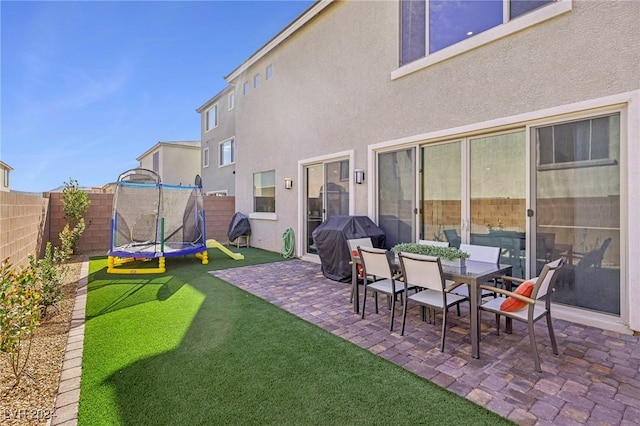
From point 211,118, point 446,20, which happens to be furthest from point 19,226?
point 211,118

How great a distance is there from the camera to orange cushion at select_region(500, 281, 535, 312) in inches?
113

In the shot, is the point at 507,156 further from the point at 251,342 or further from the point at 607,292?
the point at 251,342

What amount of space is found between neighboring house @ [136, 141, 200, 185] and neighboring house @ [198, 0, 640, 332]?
48.1ft

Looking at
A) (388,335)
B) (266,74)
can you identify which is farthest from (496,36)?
(266,74)

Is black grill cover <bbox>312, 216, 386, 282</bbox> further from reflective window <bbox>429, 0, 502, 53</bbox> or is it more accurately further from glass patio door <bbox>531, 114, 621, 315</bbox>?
reflective window <bbox>429, 0, 502, 53</bbox>

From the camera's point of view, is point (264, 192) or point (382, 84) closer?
point (382, 84)

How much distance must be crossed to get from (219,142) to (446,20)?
13735mm

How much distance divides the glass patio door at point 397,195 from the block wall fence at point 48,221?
6061 mm

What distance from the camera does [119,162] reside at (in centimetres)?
2981

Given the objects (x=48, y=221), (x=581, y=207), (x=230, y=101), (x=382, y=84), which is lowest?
(x=48, y=221)

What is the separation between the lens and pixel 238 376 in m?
2.68

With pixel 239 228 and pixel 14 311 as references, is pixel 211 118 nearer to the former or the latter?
pixel 239 228

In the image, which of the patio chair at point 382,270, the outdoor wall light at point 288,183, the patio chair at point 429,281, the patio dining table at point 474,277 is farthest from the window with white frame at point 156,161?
the patio dining table at point 474,277

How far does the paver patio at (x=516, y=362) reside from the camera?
7.35ft
